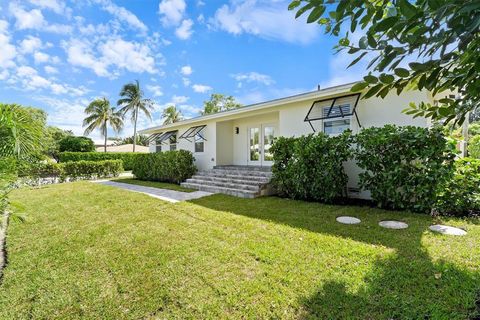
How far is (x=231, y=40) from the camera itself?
13.9 meters

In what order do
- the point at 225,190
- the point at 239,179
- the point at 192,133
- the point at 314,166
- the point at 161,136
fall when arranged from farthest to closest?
the point at 161,136
the point at 192,133
the point at 239,179
the point at 225,190
the point at 314,166

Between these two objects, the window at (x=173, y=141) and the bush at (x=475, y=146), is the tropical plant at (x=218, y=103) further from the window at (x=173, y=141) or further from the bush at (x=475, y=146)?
the bush at (x=475, y=146)

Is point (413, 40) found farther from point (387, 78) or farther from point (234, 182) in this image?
point (234, 182)

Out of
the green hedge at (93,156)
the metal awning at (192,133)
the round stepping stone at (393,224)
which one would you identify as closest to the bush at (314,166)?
the round stepping stone at (393,224)

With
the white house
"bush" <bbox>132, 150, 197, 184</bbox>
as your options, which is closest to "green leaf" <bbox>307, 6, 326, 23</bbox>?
the white house

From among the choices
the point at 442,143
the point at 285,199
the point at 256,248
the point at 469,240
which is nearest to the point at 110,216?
the point at 256,248

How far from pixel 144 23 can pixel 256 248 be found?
11.7m

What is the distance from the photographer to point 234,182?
37.5 feet

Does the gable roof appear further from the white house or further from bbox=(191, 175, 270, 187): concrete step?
bbox=(191, 175, 270, 187): concrete step

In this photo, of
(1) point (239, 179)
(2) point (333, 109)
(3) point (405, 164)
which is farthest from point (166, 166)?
(3) point (405, 164)

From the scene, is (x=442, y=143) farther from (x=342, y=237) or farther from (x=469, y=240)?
→ (x=342, y=237)

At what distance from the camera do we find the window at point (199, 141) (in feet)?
52.0

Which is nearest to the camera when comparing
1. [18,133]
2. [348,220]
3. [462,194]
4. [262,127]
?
[18,133]

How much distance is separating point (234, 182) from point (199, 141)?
19.4ft
